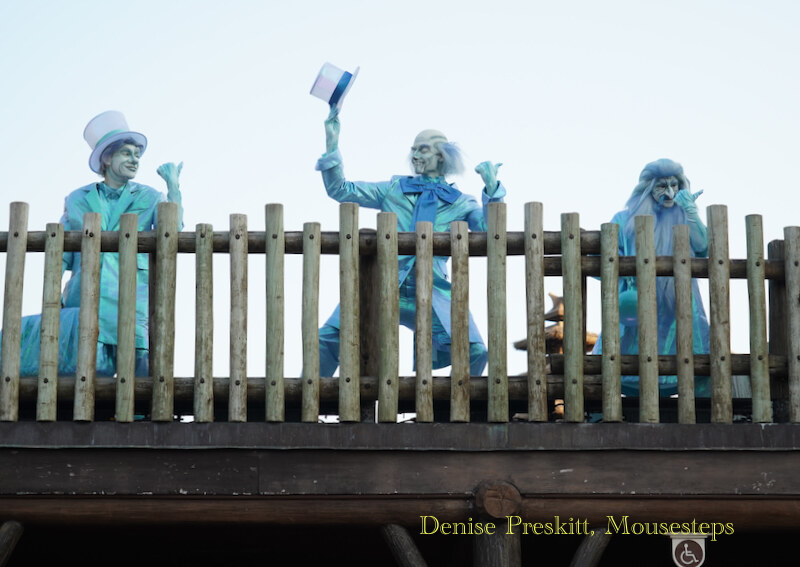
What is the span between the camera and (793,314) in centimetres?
628

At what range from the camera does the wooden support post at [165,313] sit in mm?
6078

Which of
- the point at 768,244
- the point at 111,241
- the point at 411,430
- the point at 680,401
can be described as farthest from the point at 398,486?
the point at 768,244

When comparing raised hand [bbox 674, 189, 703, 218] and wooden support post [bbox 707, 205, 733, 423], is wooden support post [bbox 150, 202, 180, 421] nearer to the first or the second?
wooden support post [bbox 707, 205, 733, 423]

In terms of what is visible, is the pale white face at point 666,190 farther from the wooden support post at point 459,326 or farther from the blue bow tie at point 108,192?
the blue bow tie at point 108,192

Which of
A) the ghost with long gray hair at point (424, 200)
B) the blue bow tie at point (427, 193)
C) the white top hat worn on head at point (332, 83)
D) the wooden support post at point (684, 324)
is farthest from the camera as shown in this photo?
the blue bow tie at point (427, 193)

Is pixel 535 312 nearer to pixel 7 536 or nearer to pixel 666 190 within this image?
pixel 666 190

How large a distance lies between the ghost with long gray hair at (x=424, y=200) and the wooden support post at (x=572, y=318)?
1013mm

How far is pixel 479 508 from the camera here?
6082 mm

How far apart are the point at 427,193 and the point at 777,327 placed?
2.53 meters

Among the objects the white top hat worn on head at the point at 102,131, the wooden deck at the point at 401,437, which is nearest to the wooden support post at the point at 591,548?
the wooden deck at the point at 401,437

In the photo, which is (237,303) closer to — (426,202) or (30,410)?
(30,410)

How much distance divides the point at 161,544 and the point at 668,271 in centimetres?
333

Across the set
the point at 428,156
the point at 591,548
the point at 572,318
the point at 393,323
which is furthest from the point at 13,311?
the point at 428,156

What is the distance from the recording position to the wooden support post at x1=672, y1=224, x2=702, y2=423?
20.2 feet
